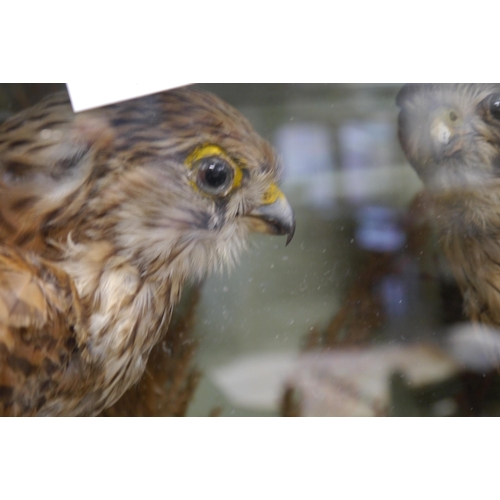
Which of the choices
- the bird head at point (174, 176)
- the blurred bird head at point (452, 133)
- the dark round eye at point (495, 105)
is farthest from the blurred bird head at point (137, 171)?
the dark round eye at point (495, 105)

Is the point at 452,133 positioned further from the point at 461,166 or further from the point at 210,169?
the point at 210,169

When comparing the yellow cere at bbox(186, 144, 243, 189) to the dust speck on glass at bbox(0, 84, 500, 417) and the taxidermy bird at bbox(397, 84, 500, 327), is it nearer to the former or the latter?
the dust speck on glass at bbox(0, 84, 500, 417)

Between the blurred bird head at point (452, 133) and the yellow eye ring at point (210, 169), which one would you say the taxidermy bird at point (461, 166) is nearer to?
the blurred bird head at point (452, 133)

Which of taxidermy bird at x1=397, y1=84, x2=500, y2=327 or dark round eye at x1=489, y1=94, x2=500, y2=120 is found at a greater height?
dark round eye at x1=489, y1=94, x2=500, y2=120

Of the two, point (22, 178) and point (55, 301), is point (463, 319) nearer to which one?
point (55, 301)

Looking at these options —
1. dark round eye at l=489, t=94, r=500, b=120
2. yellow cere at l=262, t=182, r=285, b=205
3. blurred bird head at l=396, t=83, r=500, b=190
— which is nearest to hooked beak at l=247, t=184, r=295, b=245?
yellow cere at l=262, t=182, r=285, b=205
